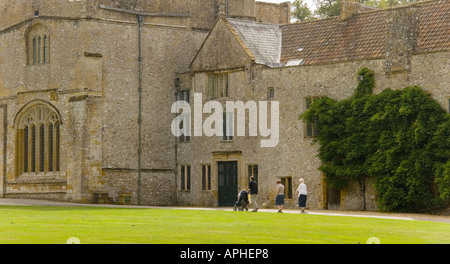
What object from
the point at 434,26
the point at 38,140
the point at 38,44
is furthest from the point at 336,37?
the point at 38,140

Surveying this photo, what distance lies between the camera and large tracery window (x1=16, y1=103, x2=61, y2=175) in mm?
53625

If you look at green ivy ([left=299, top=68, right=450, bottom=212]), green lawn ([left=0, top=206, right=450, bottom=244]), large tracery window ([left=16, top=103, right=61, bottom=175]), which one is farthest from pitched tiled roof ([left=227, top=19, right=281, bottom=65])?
green lawn ([left=0, top=206, right=450, bottom=244])

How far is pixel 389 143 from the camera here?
146 feet

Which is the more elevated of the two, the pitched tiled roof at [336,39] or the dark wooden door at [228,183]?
the pitched tiled roof at [336,39]

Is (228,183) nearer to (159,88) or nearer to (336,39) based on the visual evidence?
(159,88)

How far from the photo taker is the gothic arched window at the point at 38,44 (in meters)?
53.9

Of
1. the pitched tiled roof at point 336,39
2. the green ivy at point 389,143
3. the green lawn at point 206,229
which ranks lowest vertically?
the green lawn at point 206,229

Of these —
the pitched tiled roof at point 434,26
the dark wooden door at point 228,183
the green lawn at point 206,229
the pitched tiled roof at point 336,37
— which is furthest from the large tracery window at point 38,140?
the pitched tiled roof at point 434,26

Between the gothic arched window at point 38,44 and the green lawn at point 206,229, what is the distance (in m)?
17.5

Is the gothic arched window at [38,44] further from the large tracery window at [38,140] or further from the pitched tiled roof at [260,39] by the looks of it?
the pitched tiled roof at [260,39]

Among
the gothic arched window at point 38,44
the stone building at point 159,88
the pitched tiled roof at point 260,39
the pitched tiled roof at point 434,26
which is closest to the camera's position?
the pitched tiled roof at point 434,26

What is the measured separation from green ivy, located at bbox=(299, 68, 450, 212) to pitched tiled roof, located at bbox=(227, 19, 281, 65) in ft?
16.4

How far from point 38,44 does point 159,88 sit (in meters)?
6.88

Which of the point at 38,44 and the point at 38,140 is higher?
the point at 38,44
